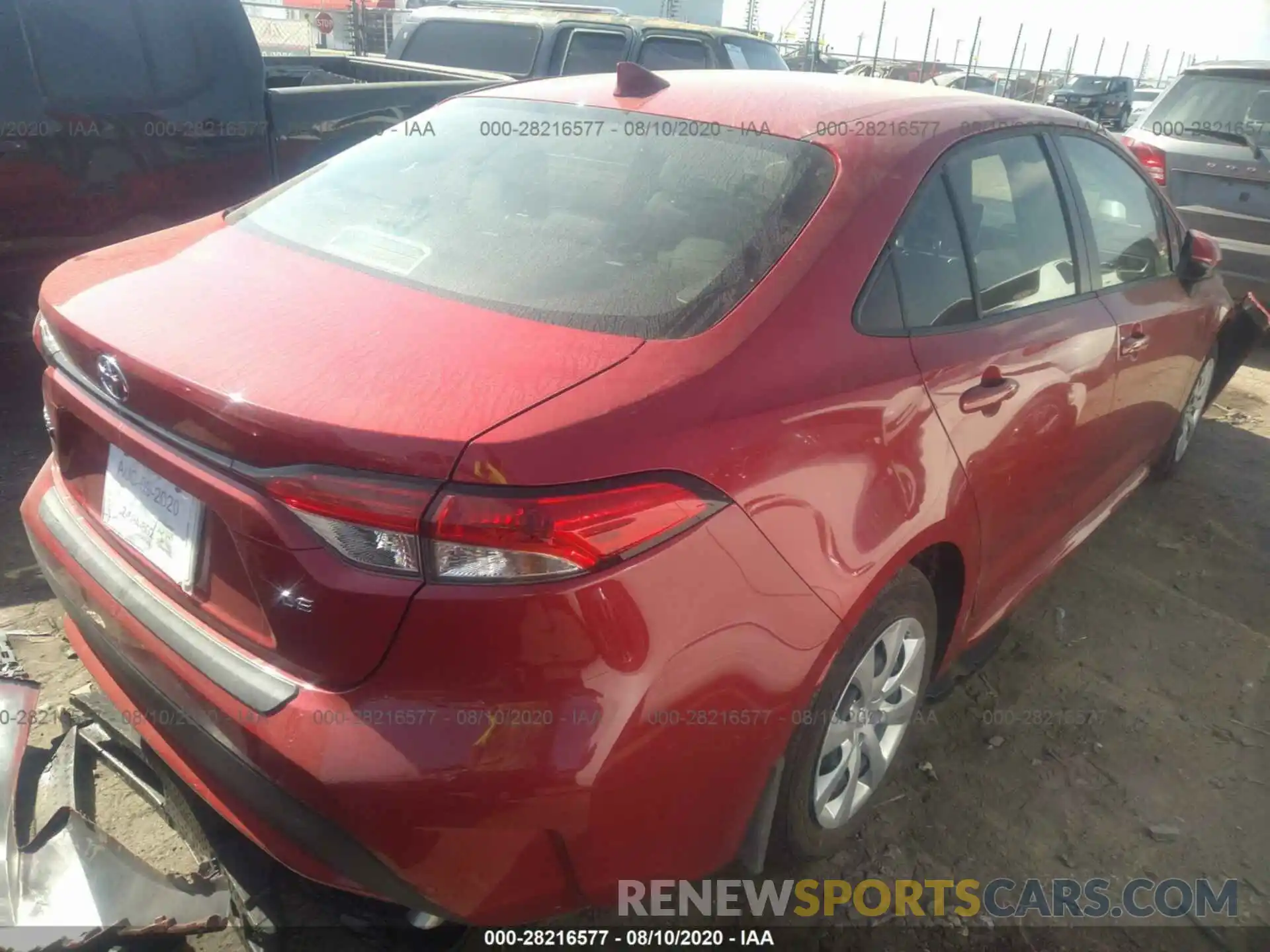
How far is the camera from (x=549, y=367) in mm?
1536

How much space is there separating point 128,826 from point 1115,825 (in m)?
2.50

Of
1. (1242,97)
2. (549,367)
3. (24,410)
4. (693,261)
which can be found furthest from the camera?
(1242,97)

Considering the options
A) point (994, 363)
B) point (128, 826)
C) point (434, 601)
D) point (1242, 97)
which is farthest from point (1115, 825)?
point (1242, 97)

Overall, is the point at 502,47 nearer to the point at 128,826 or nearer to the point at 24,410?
the point at 24,410

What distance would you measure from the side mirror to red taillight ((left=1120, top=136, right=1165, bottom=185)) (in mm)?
3127

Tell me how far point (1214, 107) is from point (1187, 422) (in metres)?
3.08

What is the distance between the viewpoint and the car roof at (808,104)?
2.14 metres

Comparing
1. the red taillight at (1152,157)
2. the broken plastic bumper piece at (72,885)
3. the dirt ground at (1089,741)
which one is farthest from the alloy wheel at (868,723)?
the red taillight at (1152,157)

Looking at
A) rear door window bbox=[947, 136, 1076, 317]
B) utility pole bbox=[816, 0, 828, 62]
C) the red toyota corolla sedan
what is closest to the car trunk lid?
the red toyota corolla sedan

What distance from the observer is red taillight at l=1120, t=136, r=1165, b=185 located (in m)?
6.21

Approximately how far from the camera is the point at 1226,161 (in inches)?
236

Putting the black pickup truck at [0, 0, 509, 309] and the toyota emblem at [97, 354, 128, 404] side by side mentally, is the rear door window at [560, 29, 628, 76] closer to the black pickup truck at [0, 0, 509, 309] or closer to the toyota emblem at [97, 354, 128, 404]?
the black pickup truck at [0, 0, 509, 309]

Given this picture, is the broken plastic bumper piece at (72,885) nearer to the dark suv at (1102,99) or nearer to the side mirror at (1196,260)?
the side mirror at (1196,260)

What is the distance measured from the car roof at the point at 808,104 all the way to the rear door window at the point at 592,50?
4432 millimetres
